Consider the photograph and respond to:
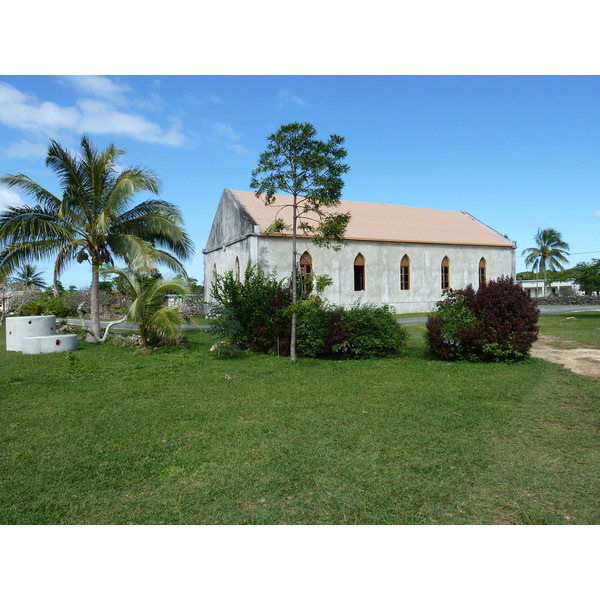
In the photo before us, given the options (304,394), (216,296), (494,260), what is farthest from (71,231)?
(494,260)

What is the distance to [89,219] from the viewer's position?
1731cm

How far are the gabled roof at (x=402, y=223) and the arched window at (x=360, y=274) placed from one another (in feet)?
4.85

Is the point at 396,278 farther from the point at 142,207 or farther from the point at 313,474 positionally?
the point at 313,474

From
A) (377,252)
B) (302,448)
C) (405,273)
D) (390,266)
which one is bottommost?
(302,448)

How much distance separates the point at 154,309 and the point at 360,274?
17.8m

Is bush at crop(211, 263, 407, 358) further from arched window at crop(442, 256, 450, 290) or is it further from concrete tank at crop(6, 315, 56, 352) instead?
arched window at crop(442, 256, 450, 290)

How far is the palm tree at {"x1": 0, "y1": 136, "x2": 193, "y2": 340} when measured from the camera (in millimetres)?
16453

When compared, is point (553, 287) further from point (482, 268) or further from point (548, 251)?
point (482, 268)

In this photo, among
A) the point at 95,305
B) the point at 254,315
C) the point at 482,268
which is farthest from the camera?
the point at 482,268

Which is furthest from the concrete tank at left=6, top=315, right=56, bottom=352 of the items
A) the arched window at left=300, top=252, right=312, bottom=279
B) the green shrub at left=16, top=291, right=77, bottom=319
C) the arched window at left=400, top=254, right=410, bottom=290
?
the arched window at left=400, top=254, right=410, bottom=290

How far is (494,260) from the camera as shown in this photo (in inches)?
1375

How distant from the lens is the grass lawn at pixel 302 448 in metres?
3.68

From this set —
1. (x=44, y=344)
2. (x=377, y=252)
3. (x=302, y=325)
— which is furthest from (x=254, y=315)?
(x=377, y=252)

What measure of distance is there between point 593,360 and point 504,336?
2.35m
